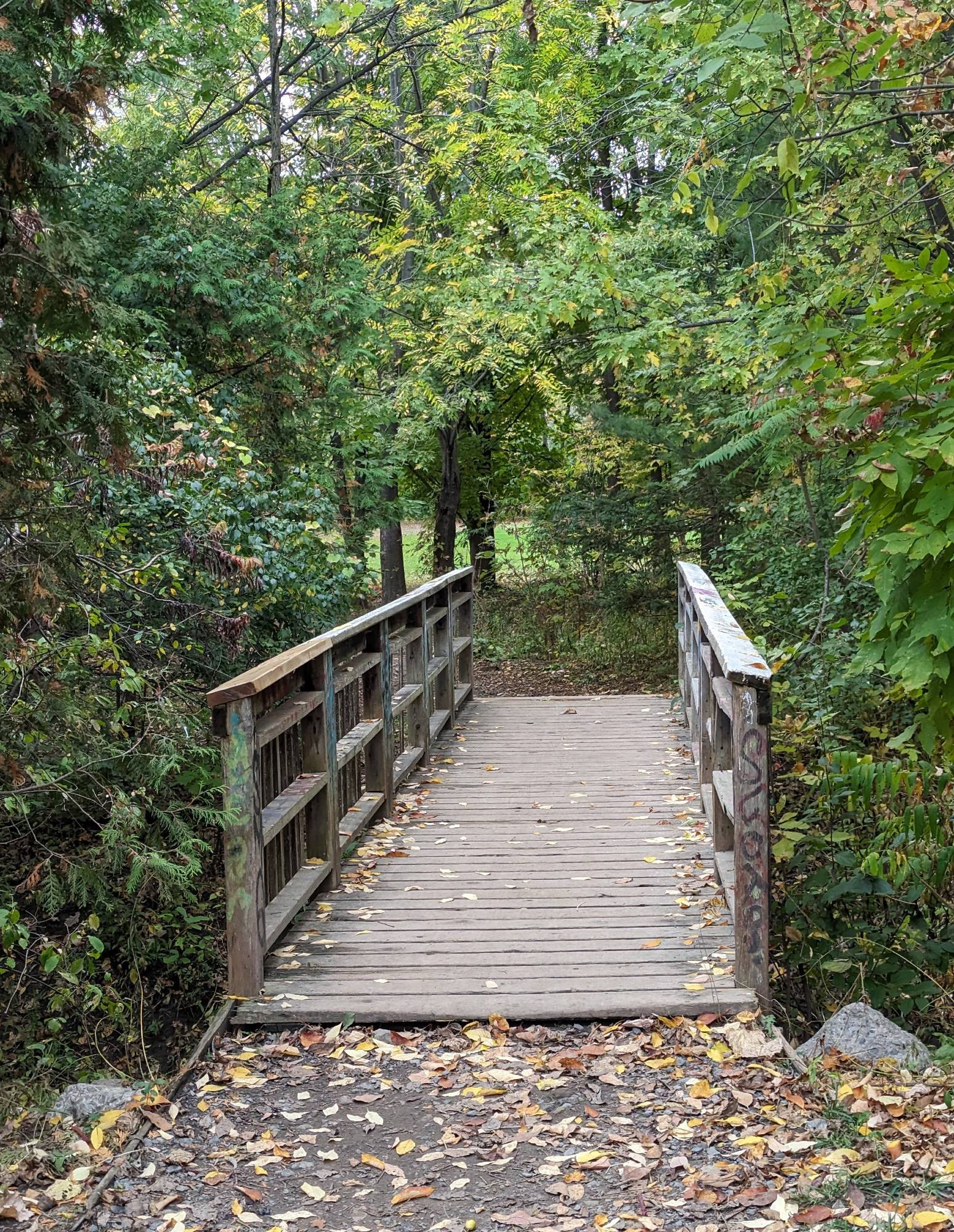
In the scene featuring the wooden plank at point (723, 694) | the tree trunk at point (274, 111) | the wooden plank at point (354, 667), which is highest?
Result: the tree trunk at point (274, 111)

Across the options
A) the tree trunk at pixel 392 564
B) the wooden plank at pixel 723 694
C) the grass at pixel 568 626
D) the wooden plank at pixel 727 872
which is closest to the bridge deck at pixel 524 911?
the wooden plank at pixel 727 872

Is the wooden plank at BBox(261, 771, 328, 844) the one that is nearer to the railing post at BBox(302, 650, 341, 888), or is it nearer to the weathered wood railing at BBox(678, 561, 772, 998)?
the railing post at BBox(302, 650, 341, 888)

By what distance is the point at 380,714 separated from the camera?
697cm

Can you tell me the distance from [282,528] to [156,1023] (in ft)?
10.0

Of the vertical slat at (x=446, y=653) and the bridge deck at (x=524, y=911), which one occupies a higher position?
the vertical slat at (x=446, y=653)

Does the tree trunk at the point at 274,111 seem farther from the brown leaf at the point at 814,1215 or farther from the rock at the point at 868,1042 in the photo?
the brown leaf at the point at 814,1215

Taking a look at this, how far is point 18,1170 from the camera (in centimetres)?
349

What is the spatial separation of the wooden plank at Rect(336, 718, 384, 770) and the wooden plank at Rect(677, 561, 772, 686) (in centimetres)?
196

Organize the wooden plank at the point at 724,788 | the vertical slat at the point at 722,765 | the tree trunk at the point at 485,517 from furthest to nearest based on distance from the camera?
the tree trunk at the point at 485,517, the vertical slat at the point at 722,765, the wooden plank at the point at 724,788

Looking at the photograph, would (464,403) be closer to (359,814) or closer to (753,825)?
(359,814)

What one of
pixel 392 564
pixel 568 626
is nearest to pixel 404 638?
pixel 568 626

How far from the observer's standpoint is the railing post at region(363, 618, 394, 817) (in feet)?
22.8

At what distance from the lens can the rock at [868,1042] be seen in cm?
412

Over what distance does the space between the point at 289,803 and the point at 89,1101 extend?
1.47m
